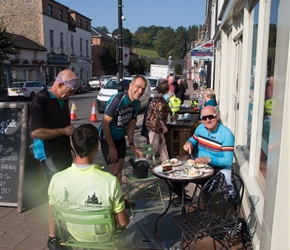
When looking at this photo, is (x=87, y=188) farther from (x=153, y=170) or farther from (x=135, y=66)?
(x=135, y=66)

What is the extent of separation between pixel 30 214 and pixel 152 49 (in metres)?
140

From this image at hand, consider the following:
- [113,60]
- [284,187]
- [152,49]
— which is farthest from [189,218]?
[152,49]

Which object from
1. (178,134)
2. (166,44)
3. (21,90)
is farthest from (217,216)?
(166,44)

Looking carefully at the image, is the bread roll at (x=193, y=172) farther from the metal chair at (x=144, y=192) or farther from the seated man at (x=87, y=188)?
the seated man at (x=87, y=188)

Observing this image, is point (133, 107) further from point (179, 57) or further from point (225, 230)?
point (179, 57)

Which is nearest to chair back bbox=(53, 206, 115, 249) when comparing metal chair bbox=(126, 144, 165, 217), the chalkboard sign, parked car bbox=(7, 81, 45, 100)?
metal chair bbox=(126, 144, 165, 217)

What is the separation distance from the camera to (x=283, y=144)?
202 cm

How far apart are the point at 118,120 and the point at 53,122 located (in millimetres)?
919

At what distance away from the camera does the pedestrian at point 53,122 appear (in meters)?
A: 3.31

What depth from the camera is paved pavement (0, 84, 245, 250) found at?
3.52 meters

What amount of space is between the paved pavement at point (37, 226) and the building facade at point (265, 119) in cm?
95

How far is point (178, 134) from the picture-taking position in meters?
7.37

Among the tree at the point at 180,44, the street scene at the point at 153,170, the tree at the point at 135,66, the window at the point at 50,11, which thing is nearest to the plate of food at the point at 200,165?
the street scene at the point at 153,170

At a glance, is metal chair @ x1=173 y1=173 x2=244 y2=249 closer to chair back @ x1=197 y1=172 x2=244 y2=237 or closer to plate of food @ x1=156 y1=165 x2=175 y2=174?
chair back @ x1=197 y1=172 x2=244 y2=237
